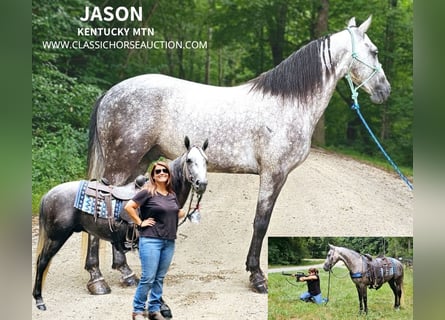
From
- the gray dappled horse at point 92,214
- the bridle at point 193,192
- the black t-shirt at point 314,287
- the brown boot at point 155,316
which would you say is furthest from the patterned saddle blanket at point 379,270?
the brown boot at point 155,316

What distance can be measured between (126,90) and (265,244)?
1690mm

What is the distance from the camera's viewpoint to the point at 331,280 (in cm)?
497

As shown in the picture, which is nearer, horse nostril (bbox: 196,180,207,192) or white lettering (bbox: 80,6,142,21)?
horse nostril (bbox: 196,180,207,192)

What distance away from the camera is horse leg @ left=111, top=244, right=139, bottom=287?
191 inches

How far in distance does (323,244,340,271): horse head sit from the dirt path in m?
0.15

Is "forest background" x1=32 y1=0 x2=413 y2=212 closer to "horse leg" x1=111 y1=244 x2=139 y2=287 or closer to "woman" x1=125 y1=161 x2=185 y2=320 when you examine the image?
"horse leg" x1=111 y1=244 x2=139 y2=287

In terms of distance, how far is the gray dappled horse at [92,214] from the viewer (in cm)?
442

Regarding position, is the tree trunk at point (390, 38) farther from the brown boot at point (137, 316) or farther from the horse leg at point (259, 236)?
the brown boot at point (137, 316)

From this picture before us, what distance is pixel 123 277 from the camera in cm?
488

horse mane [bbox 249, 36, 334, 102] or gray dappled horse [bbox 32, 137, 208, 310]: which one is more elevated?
horse mane [bbox 249, 36, 334, 102]

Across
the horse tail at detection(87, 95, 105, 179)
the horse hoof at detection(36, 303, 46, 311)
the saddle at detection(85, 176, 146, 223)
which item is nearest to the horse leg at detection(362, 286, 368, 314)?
the saddle at detection(85, 176, 146, 223)

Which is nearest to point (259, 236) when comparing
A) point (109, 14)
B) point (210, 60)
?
point (210, 60)
